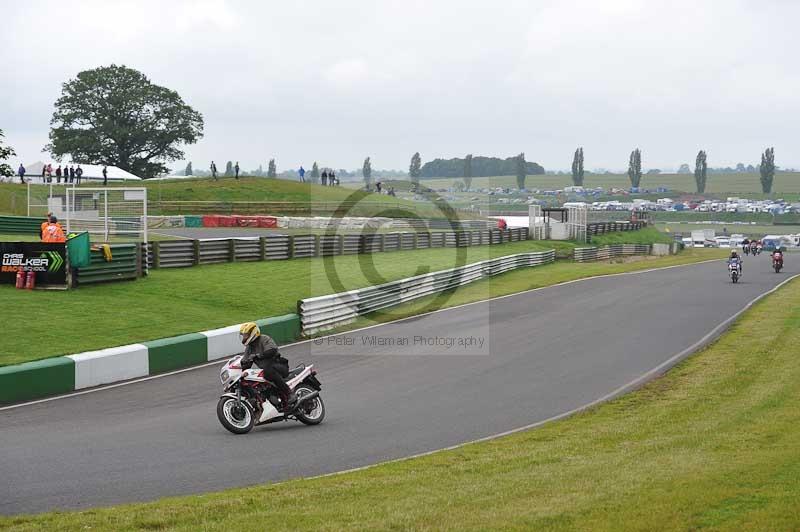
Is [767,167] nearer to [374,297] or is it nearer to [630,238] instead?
[630,238]

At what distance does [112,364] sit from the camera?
17125 mm

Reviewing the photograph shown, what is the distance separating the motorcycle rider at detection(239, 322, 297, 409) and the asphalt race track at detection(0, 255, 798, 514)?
0.59m

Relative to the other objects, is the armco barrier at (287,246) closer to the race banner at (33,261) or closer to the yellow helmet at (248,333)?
the race banner at (33,261)

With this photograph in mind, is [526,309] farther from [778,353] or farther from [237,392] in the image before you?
[237,392]

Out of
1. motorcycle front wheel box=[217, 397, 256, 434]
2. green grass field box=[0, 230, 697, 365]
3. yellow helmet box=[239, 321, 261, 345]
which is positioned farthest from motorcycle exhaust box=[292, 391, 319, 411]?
green grass field box=[0, 230, 697, 365]

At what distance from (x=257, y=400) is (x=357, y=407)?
7.48ft

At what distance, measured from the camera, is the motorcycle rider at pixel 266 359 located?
13156 mm

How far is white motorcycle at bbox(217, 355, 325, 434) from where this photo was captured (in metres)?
13.1

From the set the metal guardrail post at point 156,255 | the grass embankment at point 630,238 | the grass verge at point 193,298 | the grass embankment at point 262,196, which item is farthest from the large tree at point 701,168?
the metal guardrail post at point 156,255

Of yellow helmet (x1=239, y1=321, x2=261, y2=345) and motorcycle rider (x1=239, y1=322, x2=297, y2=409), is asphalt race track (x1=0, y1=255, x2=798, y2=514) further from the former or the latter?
yellow helmet (x1=239, y1=321, x2=261, y2=345)

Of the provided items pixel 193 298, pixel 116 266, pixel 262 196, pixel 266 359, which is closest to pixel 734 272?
pixel 193 298

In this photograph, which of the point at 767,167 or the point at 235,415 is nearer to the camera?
the point at 235,415

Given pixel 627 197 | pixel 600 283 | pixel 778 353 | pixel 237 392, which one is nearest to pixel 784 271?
pixel 600 283

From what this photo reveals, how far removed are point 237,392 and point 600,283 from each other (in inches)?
1159
